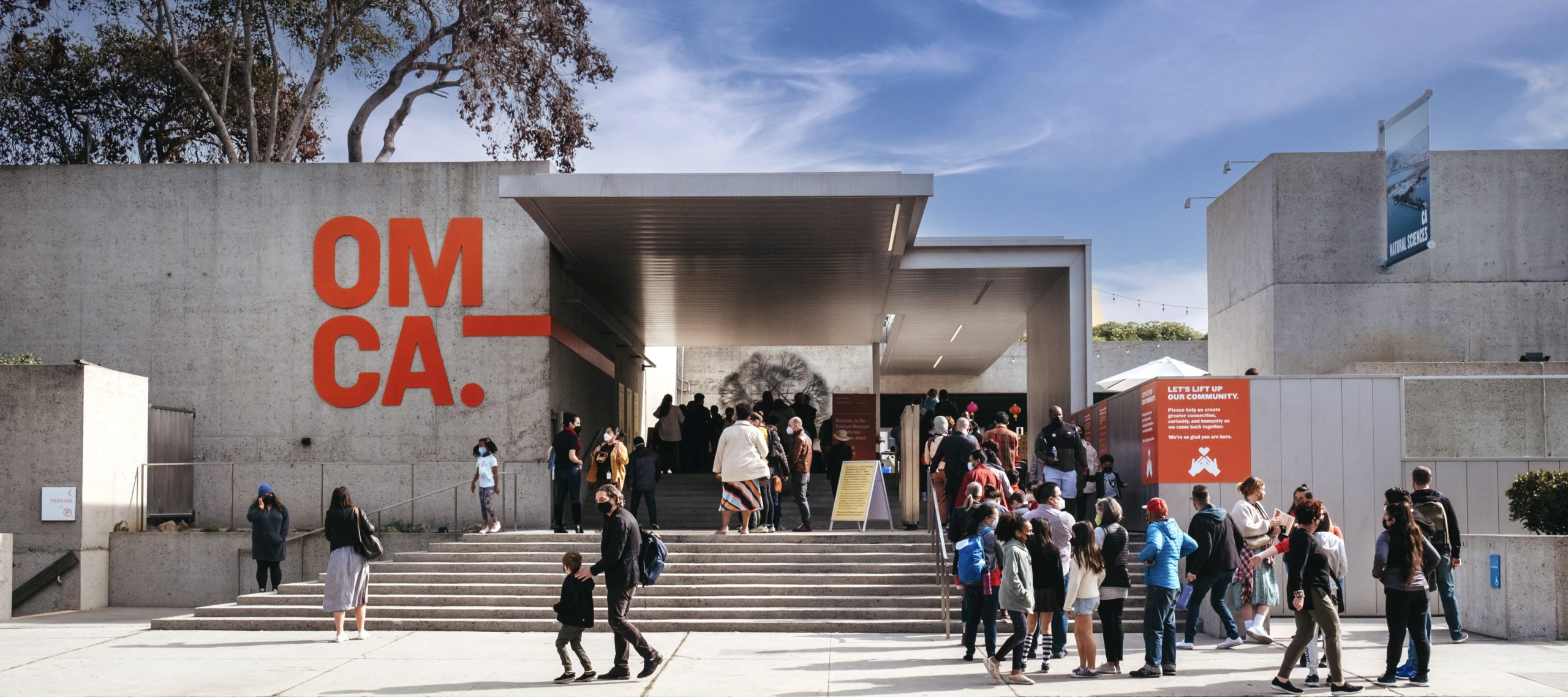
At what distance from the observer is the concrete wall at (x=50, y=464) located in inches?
623

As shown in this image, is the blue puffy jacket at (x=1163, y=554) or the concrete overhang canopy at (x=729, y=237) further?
the concrete overhang canopy at (x=729, y=237)

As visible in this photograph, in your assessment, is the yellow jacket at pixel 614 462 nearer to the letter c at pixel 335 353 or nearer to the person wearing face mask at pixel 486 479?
the person wearing face mask at pixel 486 479

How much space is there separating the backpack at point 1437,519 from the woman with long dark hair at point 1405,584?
1.62 m

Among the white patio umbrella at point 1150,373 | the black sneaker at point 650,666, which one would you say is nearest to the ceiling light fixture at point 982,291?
the white patio umbrella at point 1150,373

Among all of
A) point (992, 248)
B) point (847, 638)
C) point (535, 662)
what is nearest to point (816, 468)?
point (992, 248)

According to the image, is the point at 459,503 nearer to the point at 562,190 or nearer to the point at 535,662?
the point at 562,190

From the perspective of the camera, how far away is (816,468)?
82.2 feet

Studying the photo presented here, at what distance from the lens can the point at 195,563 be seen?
16.8m

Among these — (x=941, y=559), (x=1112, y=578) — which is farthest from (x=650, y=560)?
(x=941, y=559)

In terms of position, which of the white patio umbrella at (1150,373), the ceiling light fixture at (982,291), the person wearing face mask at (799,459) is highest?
the ceiling light fixture at (982,291)

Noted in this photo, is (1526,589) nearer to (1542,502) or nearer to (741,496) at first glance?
(1542,502)

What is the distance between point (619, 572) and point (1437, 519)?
6667 mm

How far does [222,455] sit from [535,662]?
909 cm

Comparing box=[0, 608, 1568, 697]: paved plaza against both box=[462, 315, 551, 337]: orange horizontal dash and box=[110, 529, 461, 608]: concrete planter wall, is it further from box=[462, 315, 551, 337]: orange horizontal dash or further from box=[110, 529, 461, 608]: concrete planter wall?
box=[462, 315, 551, 337]: orange horizontal dash
